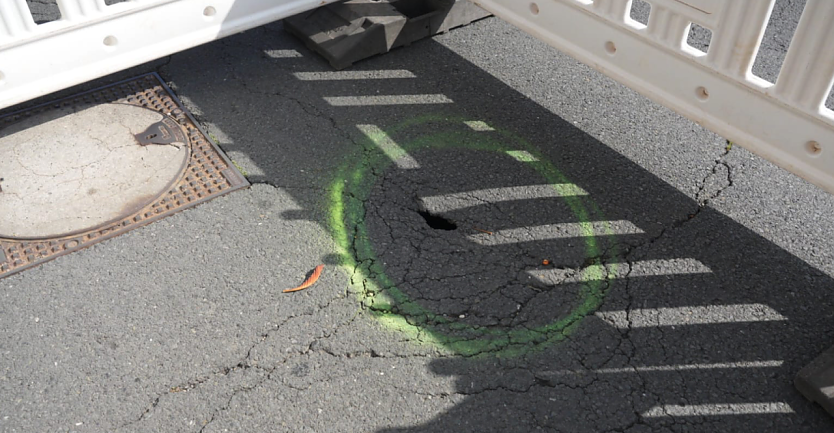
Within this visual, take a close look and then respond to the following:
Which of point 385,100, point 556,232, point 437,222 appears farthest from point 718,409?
point 385,100

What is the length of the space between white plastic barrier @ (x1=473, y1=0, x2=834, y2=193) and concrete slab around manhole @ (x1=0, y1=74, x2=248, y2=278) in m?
2.12

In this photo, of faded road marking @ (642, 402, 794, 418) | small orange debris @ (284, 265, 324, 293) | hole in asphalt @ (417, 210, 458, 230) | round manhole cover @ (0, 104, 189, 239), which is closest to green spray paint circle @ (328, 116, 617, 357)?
small orange debris @ (284, 265, 324, 293)

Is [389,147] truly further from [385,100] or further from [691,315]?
[691,315]

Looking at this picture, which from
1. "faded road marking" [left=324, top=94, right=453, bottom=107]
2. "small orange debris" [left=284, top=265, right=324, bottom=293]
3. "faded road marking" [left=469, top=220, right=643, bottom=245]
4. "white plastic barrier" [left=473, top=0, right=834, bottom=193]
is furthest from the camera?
"faded road marking" [left=324, top=94, right=453, bottom=107]

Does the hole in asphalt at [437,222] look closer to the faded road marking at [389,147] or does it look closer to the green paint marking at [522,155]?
the faded road marking at [389,147]

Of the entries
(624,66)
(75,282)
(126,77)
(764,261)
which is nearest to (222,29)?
(126,77)

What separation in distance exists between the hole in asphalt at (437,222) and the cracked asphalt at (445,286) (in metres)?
0.01

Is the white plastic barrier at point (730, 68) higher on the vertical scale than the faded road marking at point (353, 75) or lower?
higher

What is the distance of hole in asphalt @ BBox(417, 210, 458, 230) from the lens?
369cm

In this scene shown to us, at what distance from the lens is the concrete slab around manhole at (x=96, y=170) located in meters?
3.64

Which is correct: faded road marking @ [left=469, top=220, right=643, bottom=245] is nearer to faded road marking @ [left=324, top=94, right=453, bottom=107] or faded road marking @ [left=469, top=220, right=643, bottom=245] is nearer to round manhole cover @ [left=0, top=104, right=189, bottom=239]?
faded road marking @ [left=324, top=94, right=453, bottom=107]

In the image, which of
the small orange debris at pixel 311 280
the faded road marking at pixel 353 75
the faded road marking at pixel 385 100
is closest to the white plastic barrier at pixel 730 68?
the faded road marking at pixel 385 100

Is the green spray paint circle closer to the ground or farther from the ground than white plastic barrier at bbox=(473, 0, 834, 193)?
closer to the ground

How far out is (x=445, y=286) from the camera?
11.0ft
